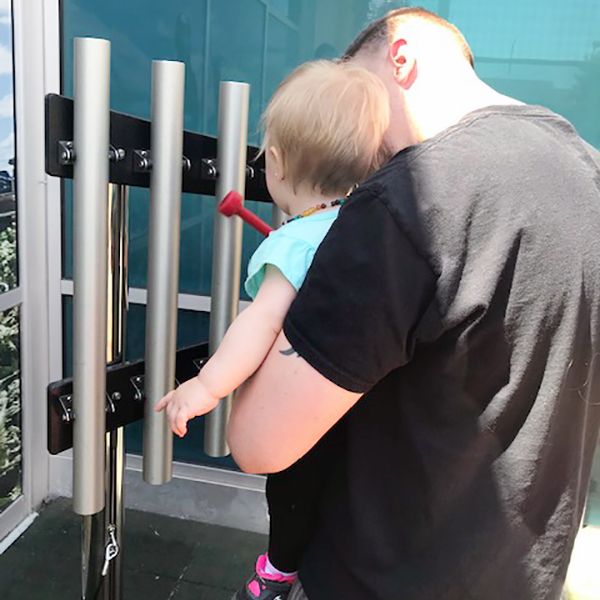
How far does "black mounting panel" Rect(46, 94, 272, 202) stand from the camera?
111 centimetres

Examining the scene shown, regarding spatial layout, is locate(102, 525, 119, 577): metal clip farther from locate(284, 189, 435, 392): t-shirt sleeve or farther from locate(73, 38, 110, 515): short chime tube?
locate(284, 189, 435, 392): t-shirt sleeve

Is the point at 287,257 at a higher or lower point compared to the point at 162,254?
higher

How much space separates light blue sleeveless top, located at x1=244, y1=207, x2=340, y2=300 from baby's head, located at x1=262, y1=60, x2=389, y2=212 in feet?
0.20

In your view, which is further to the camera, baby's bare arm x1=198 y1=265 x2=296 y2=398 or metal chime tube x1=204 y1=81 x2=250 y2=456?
metal chime tube x1=204 y1=81 x2=250 y2=456

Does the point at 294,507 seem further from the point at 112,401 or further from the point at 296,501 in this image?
the point at 112,401

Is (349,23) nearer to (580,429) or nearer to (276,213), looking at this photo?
(276,213)

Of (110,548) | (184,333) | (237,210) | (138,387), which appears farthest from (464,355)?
(184,333)

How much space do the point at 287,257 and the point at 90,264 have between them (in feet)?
1.26

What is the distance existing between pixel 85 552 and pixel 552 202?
1099 millimetres

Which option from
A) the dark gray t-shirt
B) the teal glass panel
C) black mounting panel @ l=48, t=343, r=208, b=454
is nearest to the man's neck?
the dark gray t-shirt

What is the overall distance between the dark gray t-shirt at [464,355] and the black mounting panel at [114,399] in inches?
20.1

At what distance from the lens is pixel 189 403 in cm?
101

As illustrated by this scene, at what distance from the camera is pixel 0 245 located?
222 centimetres

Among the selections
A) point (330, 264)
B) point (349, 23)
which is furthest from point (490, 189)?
point (349, 23)
